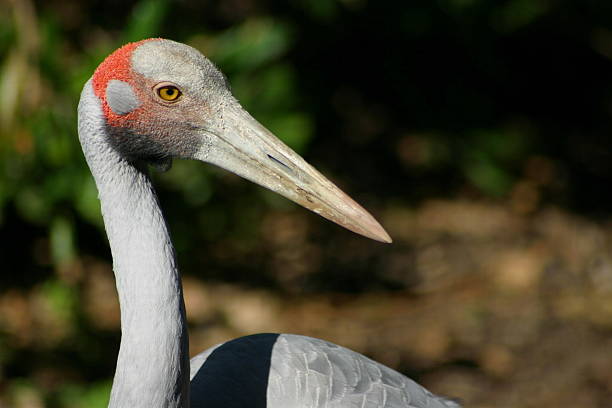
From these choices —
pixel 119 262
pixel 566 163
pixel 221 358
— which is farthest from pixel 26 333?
pixel 566 163

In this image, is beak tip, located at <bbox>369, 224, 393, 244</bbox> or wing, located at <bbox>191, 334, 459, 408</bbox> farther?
wing, located at <bbox>191, 334, 459, 408</bbox>

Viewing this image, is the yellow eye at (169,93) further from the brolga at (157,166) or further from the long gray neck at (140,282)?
the long gray neck at (140,282)

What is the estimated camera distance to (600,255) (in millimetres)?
5906

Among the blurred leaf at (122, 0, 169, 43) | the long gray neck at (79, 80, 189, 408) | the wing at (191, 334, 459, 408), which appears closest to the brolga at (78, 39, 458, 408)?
the long gray neck at (79, 80, 189, 408)

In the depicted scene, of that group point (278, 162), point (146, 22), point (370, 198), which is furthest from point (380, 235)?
point (370, 198)

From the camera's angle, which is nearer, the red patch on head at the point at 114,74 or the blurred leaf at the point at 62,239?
the red patch on head at the point at 114,74

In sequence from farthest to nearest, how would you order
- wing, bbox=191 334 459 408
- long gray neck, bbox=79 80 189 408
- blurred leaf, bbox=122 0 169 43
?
blurred leaf, bbox=122 0 169 43 → wing, bbox=191 334 459 408 → long gray neck, bbox=79 80 189 408

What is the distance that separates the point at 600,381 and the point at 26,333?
3.61 meters

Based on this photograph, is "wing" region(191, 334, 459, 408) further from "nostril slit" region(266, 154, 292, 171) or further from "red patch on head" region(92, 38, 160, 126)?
"red patch on head" region(92, 38, 160, 126)

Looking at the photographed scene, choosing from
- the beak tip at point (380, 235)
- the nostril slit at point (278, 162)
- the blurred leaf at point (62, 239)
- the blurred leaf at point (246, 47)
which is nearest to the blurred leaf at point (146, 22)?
the blurred leaf at point (246, 47)

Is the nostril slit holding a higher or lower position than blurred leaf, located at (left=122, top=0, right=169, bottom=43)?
lower

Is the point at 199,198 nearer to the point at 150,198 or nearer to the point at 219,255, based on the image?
the point at 219,255

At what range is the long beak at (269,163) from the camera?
93.1 inches

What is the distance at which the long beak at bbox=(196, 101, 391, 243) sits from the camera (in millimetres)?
2365
